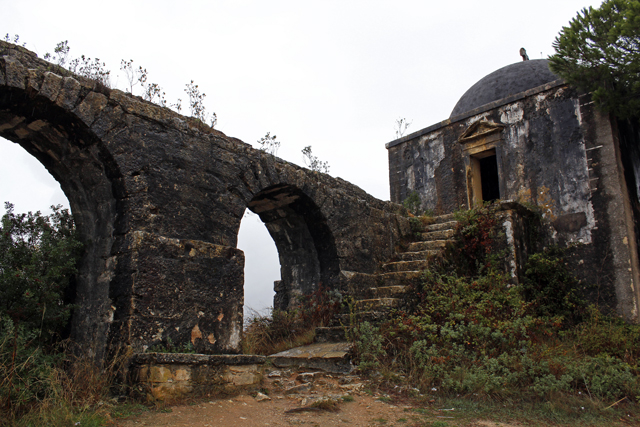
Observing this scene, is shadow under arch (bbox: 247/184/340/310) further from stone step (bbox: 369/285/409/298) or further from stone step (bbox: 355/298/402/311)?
stone step (bbox: 355/298/402/311)

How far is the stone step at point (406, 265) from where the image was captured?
22.4 ft

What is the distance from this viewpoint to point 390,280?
6.89 m

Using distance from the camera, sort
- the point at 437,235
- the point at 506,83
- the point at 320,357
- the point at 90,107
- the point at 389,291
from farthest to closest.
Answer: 1. the point at 506,83
2. the point at 437,235
3. the point at 389,291
4. the point at 320,357
5. the point at 90,107

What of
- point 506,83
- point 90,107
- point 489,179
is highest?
point 506,83

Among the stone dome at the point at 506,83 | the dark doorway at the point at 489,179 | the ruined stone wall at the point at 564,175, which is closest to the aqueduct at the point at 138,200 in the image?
the ruined stone wall at the point at 564,175

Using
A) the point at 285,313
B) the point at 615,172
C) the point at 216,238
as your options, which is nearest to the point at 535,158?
the point at 615,172

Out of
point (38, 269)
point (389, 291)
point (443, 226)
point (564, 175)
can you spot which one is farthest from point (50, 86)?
point (564, 175)

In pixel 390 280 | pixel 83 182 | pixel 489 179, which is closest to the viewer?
pixel 83 182

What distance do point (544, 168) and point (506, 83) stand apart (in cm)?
295

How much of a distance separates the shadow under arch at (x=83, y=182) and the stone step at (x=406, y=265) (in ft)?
13.6

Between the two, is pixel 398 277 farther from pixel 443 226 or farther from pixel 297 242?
pixel 443 226

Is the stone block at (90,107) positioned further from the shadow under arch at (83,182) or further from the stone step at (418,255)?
the stone step at (418,255)

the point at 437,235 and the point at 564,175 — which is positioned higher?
the point at 564,175

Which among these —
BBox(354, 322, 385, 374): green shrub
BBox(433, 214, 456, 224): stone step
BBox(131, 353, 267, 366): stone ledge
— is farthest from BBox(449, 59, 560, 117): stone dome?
BBox(131, 353, 267, 366): stone ledge
